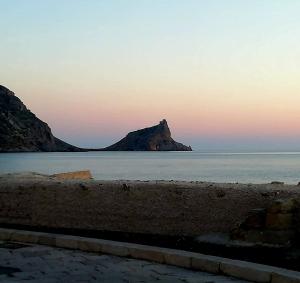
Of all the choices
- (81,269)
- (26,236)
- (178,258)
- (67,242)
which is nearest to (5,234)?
(26,236)

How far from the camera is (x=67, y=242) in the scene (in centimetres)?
981

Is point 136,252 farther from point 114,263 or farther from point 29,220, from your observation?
point 29,220

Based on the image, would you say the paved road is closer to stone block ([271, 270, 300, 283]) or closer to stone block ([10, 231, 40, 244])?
stone block ([271, 270, 300, 283])

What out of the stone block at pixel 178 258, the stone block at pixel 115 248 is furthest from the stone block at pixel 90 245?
the stone block at pixel 178 258

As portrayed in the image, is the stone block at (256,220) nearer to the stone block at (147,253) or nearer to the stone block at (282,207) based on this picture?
the stone block at (282,207)

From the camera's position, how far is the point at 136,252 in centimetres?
887

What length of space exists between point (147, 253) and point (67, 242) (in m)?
1.79

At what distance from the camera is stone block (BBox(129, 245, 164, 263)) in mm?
8547

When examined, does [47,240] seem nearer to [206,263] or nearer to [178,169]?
[206,263]

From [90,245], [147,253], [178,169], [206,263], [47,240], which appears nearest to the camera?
[206,263]

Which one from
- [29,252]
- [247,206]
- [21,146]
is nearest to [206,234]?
[247,206]

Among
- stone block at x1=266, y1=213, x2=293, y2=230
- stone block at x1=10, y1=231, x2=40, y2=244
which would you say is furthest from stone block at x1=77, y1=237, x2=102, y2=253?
stone block at x1=266, y1=213, x2=293, y2=230

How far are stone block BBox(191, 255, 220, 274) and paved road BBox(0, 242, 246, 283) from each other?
14 centimetres

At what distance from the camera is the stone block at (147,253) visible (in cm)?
855
